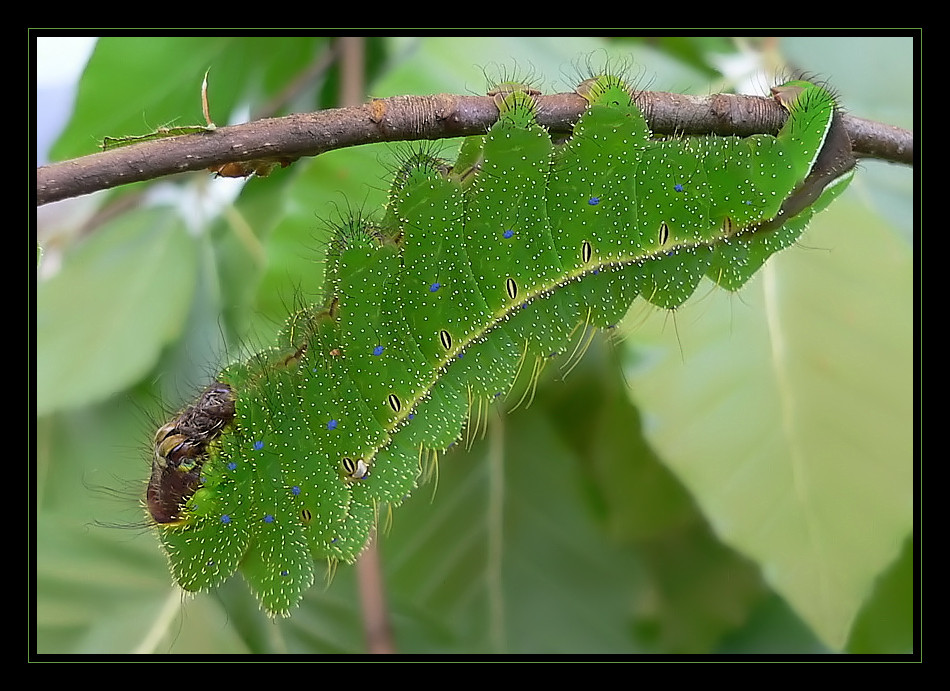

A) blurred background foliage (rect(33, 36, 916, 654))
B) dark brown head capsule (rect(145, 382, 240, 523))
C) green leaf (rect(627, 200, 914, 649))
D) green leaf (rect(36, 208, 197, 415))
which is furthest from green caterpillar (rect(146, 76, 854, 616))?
green leaf (rect(36, 208, 197, 415))

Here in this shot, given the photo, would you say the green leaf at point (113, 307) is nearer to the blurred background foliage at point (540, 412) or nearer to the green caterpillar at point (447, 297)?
the blurred background foliage at point (540, 412)

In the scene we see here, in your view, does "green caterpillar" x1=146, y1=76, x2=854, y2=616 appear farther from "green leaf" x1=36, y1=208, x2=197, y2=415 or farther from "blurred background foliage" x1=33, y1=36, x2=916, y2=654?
"green leaf" x1=36, y1=208, x2=197, y2=415

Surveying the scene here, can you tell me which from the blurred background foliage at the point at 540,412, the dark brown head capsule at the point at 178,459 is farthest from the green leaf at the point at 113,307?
the dark brown head capsule at the point at 178,459

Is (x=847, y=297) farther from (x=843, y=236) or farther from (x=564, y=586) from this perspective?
(x=564, y=586)

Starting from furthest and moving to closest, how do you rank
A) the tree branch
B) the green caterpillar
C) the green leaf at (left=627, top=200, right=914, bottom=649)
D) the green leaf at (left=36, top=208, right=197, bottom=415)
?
the green leaf at (left=36, top=208, right=197, bottom=415) < the green leaf at (left=627, top=200, right=914, bottom=649) < the green caterpillar < the tree branch

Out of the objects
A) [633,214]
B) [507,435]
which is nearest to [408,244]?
[633,214]

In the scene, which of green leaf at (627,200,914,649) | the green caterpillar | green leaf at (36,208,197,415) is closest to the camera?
the green caterpillar

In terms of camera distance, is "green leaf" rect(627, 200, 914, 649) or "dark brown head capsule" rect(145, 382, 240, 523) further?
"green leaf" rect(627, 200, 914, 649)

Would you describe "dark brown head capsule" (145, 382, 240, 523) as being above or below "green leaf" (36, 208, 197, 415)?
below
